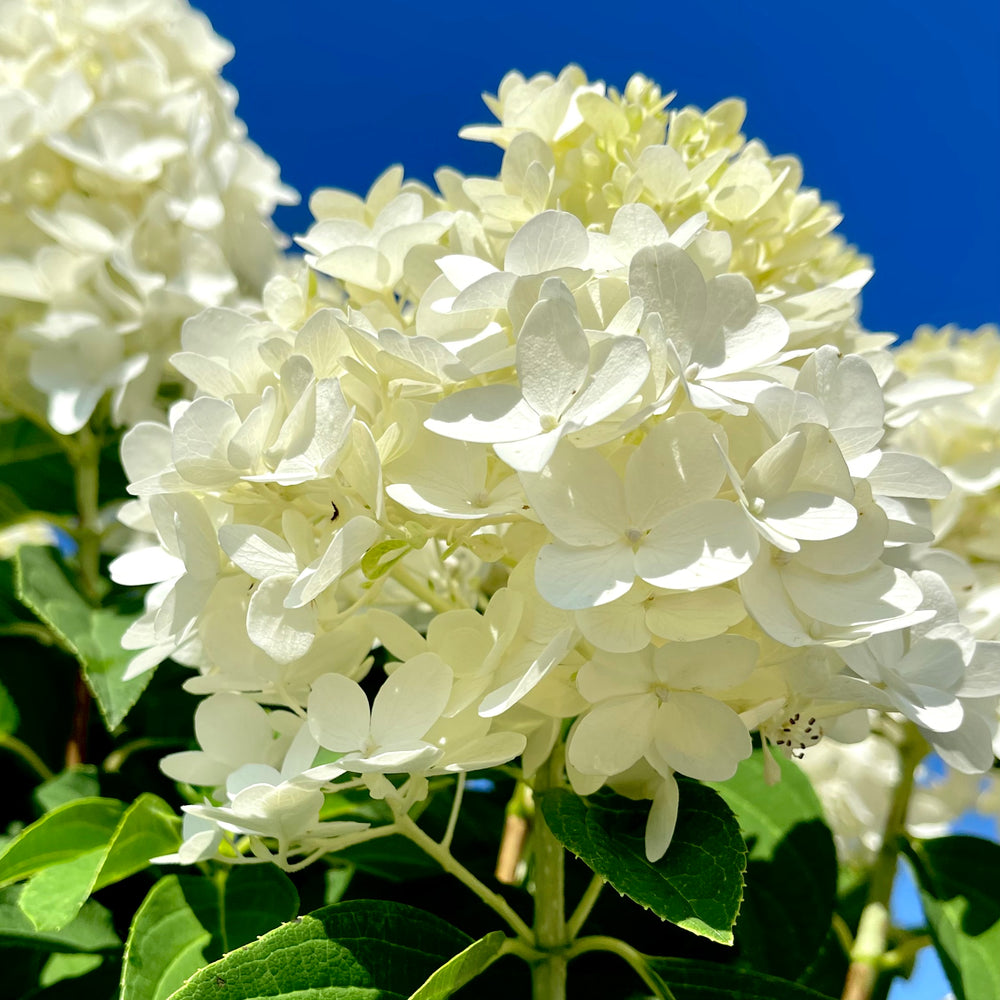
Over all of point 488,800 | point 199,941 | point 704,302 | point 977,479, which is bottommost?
point 199,941

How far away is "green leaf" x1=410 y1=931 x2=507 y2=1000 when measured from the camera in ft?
1.84

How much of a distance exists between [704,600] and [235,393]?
12.9 inches

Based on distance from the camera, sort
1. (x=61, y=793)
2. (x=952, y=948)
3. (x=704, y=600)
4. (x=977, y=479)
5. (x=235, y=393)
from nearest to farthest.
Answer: (x=704, y=600) → (x=235, y=393) → (x=952, y=948) → (x=61, y=793) → (x=977, y=479)

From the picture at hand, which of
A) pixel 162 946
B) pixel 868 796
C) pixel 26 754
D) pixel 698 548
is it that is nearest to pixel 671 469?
pixel 698 548

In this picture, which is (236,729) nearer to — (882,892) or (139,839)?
(139,839)

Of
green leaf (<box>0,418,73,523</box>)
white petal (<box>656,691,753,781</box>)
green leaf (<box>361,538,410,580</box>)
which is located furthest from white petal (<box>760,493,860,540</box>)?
green leaf (<box>0,418,73,523</box>)

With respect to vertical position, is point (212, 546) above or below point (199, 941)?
above

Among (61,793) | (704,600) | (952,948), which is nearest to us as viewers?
(704,600)

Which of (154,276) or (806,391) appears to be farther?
(154,276)

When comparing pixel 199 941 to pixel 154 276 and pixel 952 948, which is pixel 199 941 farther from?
pixel 154 276

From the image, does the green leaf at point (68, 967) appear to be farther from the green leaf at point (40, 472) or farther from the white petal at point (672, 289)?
the white petal at point (672, 289)

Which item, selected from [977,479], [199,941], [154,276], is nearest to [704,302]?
[199,941]

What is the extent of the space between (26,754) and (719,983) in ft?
2.58

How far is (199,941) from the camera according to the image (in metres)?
0.74
